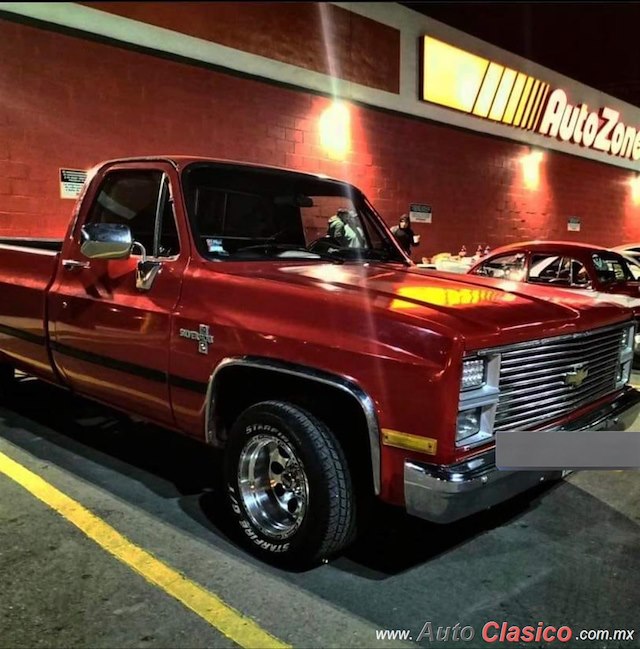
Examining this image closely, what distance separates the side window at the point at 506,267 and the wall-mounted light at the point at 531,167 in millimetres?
9362

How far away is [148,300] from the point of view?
12.3 feet

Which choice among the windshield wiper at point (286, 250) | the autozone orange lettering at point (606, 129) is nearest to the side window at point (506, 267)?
the windshield wiper at point (286, 250)

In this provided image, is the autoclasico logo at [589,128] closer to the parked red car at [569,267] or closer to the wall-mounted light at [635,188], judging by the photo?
the wall-mounted light at [635,188]

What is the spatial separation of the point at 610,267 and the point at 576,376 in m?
5.55

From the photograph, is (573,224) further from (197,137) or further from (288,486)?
(288,486)

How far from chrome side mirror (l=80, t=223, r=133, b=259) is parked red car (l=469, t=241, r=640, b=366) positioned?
18.6 feet

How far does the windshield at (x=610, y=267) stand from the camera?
7.99 meters

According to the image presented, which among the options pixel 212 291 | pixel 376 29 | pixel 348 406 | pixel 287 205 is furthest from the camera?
pixel 376 29

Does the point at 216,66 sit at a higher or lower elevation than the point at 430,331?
higher

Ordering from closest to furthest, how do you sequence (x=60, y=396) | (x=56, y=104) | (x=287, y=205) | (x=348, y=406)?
(x=348, y=406) < (x=287, y=205) < (x=60, y=396) < (x=56, y=104)

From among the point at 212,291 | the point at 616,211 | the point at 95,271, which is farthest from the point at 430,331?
the point at 616,211

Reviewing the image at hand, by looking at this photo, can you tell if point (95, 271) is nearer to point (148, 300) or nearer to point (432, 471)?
point (148, 300)

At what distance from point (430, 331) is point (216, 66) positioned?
28.7ft

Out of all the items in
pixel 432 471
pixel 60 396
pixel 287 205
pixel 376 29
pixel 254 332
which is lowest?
pixel 60 396
